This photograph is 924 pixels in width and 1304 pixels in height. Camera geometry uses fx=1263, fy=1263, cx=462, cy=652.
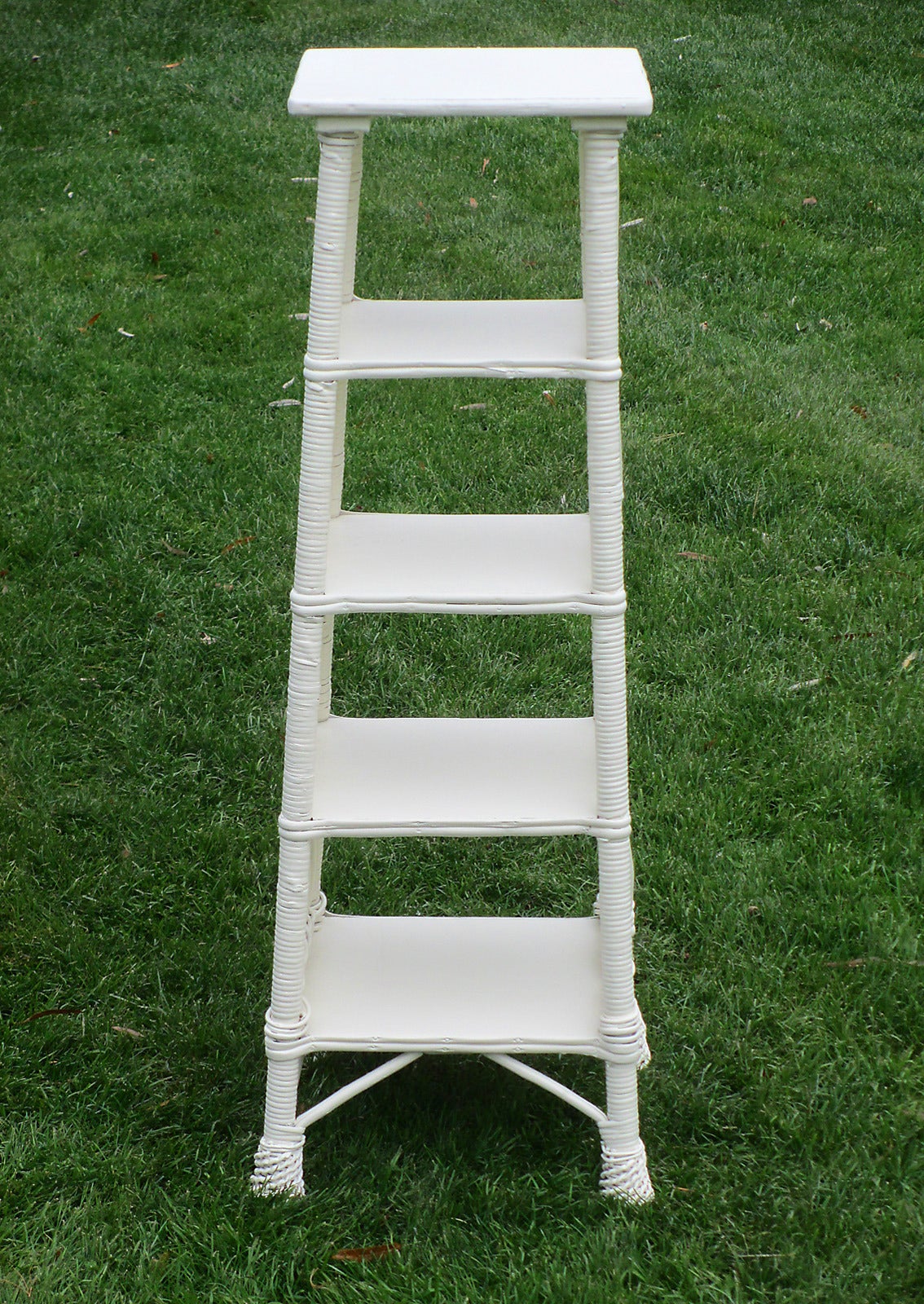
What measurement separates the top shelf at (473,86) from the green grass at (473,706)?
1.90 metres

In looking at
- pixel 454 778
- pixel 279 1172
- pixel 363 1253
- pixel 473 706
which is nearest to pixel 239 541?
pixel 473 706

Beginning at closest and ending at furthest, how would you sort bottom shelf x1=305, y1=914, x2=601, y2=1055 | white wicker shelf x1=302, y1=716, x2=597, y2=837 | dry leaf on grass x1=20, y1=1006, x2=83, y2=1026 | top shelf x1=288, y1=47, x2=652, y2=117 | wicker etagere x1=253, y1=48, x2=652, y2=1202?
top shelf x1=288, y1=47, x2=652, y2=117 < wicker etagere x1=253, y1=48, x2=652, y2=1202 < white wicker shelf x1=302, y1=716, x2=597, y2=837 < bottom shelf x1=305, y1=914, x2=601, y2=1055 < dry leaf on grass x1=20, y1=1006, x2=83, y2=1026

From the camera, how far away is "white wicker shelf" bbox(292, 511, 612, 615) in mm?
2146

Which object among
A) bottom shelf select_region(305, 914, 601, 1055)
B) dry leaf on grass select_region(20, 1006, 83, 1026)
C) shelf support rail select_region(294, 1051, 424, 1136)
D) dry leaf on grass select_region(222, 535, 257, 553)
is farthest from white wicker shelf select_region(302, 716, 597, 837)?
dry leaf on grass select_region(222, 535, 257, 553)

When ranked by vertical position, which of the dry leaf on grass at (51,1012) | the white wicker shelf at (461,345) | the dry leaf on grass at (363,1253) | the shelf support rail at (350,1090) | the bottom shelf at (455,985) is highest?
the white wicker shelf at (461,345)

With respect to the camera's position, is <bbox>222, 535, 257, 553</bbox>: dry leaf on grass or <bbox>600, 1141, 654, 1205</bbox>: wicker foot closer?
<bbox>600, 1141, 654, 1205</bbox>: wicker foot

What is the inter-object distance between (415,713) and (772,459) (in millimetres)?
1978

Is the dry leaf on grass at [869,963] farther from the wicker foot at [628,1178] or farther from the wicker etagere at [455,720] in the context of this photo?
the wicker foot at [628,1178]

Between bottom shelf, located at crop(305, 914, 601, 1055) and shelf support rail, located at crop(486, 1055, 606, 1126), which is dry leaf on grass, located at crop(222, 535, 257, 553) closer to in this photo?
bottom shelf, located at crop(305, 914, 601, 1055)

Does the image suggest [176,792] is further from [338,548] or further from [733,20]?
[733,20]

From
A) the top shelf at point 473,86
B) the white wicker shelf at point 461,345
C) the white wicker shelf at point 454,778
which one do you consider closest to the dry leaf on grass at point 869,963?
the white wicker shelf at point 454,778

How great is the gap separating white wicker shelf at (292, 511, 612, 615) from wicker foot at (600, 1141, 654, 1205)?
3.54 ft

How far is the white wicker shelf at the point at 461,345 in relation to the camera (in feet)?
6.70

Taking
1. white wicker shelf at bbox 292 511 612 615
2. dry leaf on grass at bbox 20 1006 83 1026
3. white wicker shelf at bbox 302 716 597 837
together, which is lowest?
dry leaf on grass at bbox 20 1006 83 1026
